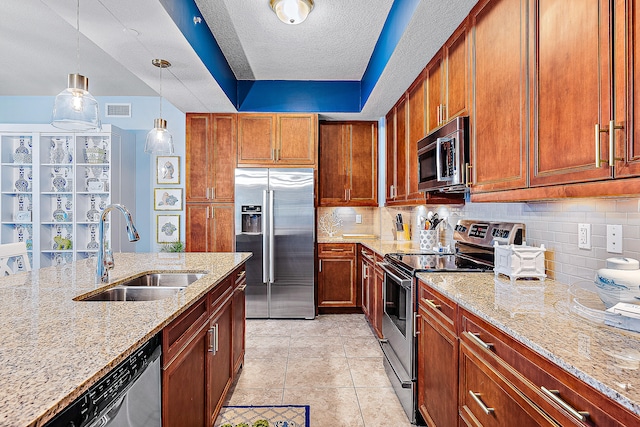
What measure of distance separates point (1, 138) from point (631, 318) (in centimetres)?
623

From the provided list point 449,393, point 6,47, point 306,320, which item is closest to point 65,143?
point 6,47

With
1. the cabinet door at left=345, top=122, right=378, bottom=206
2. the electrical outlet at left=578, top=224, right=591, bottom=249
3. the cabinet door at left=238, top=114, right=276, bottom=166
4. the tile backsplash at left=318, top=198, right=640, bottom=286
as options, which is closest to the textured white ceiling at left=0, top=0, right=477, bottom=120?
the cabinet door at left=345, top=122, right=378, bottom=206

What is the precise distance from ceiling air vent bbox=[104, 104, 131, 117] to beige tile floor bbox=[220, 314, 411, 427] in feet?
11.0

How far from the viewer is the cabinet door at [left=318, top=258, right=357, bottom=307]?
4.18 metres

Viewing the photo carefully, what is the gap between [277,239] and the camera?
4.00 m

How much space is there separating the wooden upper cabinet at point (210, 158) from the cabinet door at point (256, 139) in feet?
0.34

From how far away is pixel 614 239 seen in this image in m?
1.44

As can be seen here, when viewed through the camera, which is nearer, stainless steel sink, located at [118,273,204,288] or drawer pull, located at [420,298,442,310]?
drawer pull, located at [420,298,442,310]

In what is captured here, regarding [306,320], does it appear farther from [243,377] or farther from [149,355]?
[149,355]

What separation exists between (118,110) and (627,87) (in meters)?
5.36

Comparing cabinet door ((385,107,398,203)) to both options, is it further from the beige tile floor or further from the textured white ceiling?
the beige tile floor

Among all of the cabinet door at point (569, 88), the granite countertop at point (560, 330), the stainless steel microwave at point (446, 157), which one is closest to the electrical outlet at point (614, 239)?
the granite countertop at point (560, 330)

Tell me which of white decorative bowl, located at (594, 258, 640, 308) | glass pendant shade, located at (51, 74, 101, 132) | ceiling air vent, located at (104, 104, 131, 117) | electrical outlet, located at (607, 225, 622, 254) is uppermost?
ceiling air vent, located at (104, 104, 131, 117)

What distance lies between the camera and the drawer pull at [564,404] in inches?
32.4
